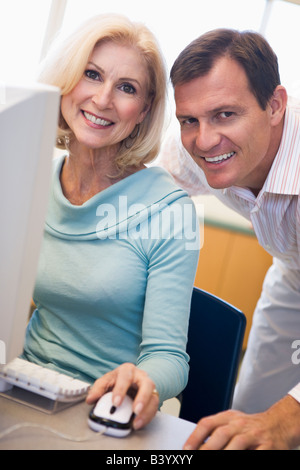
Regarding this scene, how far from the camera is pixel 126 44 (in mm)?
1172

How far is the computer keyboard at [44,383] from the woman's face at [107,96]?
572mm

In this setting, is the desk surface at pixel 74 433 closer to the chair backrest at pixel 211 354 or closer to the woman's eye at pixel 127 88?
the chair backrest at pixel 211 354

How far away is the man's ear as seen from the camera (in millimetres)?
1364

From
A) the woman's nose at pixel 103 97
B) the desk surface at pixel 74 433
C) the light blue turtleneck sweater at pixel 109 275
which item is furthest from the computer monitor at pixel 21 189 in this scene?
the woman's nose at pixel 103 97

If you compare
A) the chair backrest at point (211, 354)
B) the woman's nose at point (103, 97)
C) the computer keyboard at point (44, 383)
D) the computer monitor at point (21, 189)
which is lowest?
the chair backrest at point (211, 354)

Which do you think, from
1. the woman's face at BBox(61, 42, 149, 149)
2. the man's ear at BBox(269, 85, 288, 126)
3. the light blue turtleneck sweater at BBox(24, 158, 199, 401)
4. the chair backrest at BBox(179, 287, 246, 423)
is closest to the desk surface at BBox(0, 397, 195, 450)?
the light blue turtleneck sweater at BBox(24, 158, 199, 401)

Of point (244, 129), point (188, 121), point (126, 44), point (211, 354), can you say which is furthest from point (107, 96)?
point (211, 354)

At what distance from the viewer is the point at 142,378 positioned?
79 centimetres

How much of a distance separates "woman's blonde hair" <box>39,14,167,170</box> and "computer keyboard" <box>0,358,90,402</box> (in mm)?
605

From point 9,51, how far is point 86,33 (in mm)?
2623

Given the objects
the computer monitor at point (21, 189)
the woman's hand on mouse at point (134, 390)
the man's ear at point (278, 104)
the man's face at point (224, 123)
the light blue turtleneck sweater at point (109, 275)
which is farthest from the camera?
the man's ear at point (278, 104)

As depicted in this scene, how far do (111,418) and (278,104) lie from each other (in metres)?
0.99

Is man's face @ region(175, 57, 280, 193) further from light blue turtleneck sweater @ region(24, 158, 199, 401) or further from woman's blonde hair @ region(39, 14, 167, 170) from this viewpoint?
light blue turtleneck sweater @ region(24, 158, 199, 401)

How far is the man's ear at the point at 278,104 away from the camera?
1.36 meters
